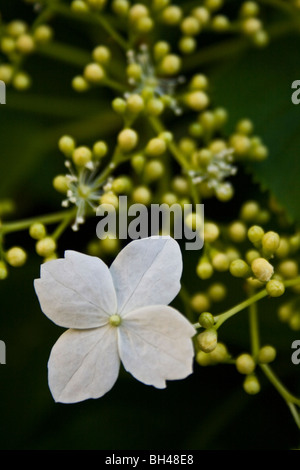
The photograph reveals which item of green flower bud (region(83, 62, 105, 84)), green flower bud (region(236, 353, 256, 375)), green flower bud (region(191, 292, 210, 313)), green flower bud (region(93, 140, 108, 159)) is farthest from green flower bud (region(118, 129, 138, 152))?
green flower bud (region(236, 353, 256, 375))

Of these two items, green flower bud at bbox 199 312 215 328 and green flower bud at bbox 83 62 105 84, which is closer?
green flower bud at bbox 199 312 215 328

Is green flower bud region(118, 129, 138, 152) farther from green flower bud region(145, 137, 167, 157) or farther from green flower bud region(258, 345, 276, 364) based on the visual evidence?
green flower bud region(258, 345, 276, 364)

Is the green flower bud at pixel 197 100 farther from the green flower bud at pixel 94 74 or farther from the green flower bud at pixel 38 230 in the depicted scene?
the green flower bud at pixel 38 230

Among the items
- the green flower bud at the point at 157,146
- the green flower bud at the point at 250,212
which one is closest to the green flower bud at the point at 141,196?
the green flower bud at the point at 157,146

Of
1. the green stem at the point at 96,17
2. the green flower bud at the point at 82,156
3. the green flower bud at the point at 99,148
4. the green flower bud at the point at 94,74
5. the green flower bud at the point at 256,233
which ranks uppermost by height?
the green stem at the point at 96,17

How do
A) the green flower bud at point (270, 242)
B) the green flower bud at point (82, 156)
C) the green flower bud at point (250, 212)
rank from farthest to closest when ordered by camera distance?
the green flower bud at point (250, 212), the green flower bud at point (82, 156), the green flower bud at point (270, 242)

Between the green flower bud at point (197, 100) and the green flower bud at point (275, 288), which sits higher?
the green flower bud at point (197, 100)

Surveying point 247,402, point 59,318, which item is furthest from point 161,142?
point 247,402

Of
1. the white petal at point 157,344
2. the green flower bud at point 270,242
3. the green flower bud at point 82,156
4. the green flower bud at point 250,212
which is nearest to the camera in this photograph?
the white petal at point 157,344
